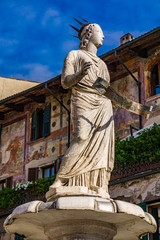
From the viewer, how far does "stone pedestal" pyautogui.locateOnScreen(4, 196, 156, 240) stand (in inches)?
209

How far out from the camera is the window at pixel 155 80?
15.7 meters

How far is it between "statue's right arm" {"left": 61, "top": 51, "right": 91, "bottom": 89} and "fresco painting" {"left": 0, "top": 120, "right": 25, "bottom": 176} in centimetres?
1283

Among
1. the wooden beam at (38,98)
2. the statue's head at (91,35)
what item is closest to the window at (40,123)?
the wooden beam at (38,98)

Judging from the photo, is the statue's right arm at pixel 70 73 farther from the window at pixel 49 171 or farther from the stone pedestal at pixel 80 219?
the window at pixel 49 171

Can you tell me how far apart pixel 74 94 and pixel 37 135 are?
504 inches

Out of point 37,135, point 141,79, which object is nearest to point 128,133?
point 141,79

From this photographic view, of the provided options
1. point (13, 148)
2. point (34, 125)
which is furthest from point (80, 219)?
point (13, 148)

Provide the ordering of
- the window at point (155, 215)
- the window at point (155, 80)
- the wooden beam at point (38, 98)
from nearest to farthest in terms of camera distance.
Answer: the window at point (155, 215) → the window at point (155, 80) → the wooden beam at point (38, 98)

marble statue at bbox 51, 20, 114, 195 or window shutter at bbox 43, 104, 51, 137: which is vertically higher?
window shutter at bbox 43, 104, 51, 137

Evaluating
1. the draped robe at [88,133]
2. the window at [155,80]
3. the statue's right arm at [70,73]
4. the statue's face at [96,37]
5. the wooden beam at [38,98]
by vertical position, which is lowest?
the draped robe at [88,133]

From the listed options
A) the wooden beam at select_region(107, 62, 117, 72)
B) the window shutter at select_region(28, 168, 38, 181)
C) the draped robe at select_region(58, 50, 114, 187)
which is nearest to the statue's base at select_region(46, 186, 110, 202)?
the draped robe at select_region(58, 50, 114, 187)

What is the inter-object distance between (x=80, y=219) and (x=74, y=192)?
31 cm

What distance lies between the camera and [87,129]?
612cm

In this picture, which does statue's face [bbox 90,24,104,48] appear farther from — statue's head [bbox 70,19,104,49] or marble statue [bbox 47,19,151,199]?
marble statue [bbox 47,19,151,199]
